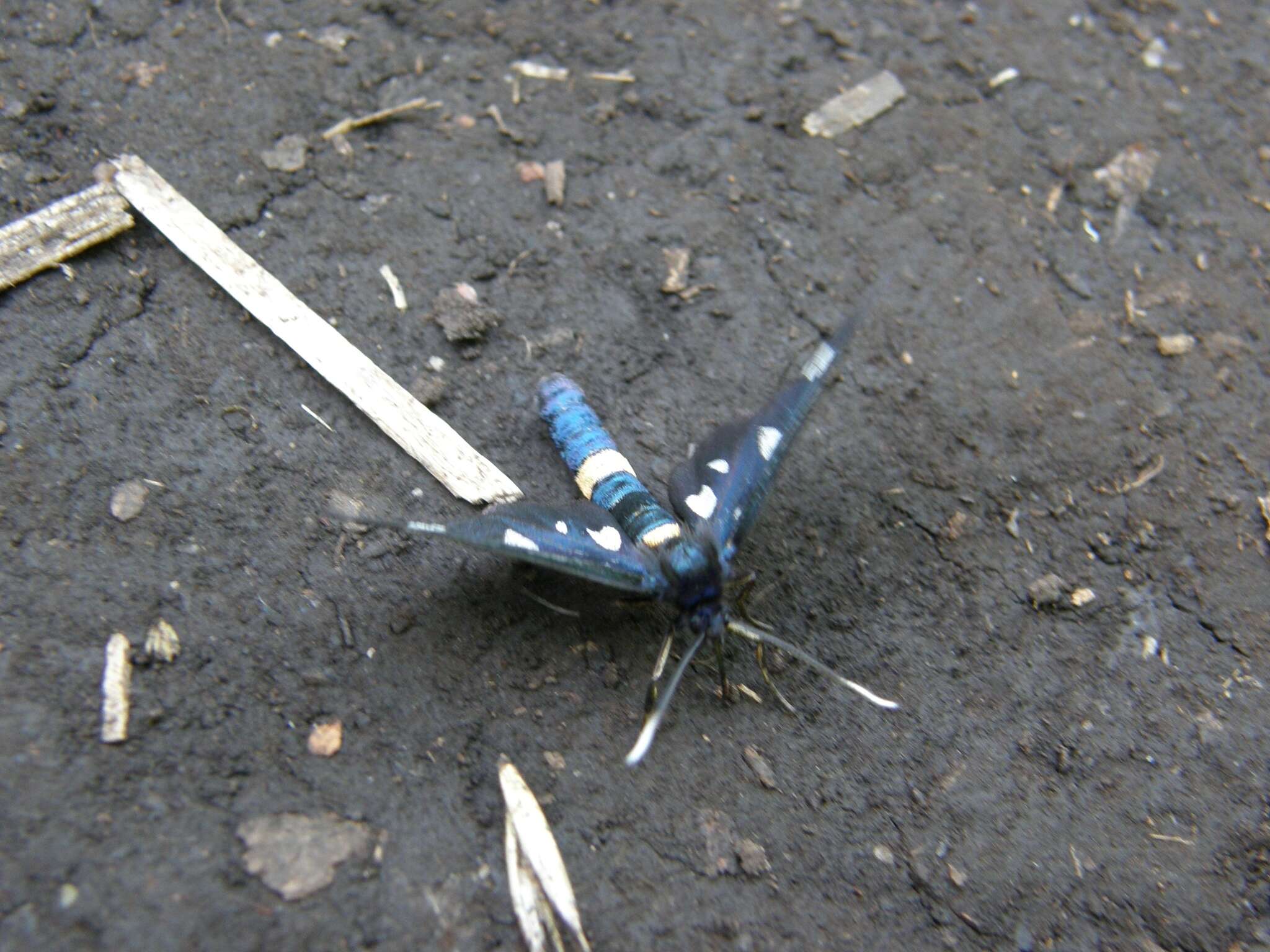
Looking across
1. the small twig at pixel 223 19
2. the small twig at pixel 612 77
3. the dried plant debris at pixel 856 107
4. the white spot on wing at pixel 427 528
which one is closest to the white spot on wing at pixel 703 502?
the white spot on wing at pixel 427 528

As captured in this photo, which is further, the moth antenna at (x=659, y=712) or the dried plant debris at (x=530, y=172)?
the dried plant debris at (x=530, y=172)

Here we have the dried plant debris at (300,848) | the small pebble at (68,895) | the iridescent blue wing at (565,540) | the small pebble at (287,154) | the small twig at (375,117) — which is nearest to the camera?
the small pebble at (68,895)

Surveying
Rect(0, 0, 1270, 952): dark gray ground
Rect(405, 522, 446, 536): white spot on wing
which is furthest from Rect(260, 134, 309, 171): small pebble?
Rect(405, 522, 446, 536): white spot on wing

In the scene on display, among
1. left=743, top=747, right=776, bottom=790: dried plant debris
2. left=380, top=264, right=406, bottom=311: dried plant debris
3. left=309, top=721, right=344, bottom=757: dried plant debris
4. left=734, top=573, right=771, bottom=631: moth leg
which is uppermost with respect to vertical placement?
left=380, top=264, right=406, bottom=311: dried plant debris

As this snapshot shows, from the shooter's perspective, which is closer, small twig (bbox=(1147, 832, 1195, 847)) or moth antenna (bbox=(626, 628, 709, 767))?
moth antenna (bbox=(626, 628, 709, 767))

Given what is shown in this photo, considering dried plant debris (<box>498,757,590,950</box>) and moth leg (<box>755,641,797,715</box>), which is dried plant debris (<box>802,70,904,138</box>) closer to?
moth leg (<box>755,641,797,715</box>)

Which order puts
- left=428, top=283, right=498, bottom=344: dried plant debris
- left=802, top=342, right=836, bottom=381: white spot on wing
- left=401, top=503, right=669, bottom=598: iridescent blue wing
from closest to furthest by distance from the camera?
left=401, top=503, right=669, bottom=598: iridescent blue wing < left=802, top=342, right=836, bottom=381: white spot on wing < left=428, top=283, right=498, bottom=344: dried plant debris

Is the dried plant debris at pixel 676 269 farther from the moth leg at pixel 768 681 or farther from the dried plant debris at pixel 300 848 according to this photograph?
the dried plant debris at pixel 300 848

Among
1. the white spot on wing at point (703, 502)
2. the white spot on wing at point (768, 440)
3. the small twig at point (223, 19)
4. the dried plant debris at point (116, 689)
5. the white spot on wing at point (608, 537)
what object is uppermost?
the small twig at point (223, 19)

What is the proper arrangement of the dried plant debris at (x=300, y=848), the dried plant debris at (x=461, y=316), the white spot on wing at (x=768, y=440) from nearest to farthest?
the dried plant debris at (x=300, y=848), the white spot on wing at (x=768, y=440), the dried plant debris at (x=461, y=316)
